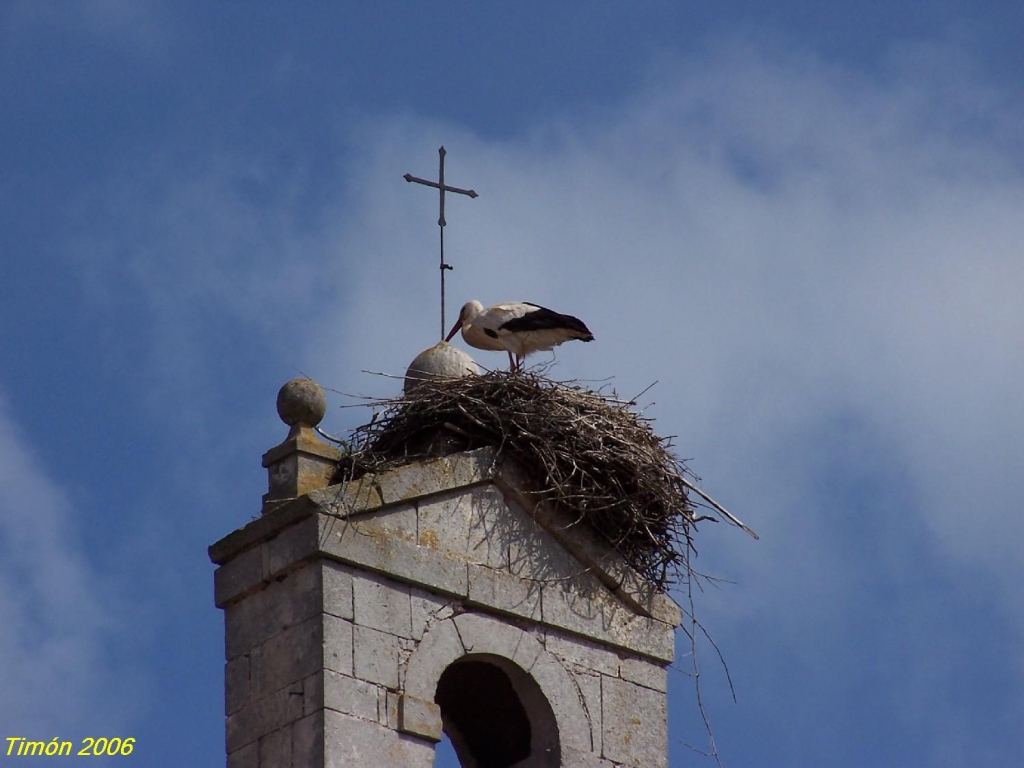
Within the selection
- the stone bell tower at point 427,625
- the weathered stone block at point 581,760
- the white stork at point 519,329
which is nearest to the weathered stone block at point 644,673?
the stone bell tower at point 427,625

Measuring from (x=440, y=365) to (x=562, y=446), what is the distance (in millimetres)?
1118

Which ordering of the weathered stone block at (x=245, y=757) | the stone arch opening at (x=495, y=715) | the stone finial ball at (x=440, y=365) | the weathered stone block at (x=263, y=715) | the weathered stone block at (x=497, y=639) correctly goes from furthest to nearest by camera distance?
the stone finial ball at (x=440, y=365)
the stone arch opening at (x=495, y=715)
the weathered stone block at (x=497, y=639)
the weathered stone block at (x=245, y=757)
the weathered stone block at (x=263, y=715)

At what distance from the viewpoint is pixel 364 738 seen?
36.0ft

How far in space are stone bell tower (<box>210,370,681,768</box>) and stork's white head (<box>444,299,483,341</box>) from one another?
268 centimetres

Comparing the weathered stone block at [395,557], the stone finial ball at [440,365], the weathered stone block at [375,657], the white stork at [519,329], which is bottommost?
the weathered stone block at [375,657]

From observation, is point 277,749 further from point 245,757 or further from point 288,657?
point 288,657

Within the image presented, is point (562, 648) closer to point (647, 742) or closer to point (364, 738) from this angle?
point (647, 742)

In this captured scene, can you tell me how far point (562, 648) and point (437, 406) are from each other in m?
1.37

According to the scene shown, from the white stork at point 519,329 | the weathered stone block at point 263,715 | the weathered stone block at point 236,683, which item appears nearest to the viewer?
the weathered stone block at point 263,715

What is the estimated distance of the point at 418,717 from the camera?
11.2 meters

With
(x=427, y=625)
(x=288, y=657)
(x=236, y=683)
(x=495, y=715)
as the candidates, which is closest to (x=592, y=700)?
(x=495, y=715)

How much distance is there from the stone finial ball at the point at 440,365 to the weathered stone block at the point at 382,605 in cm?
183

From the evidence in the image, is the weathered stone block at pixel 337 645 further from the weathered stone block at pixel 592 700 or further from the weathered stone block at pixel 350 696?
the weathered stone block at pixel 592 700

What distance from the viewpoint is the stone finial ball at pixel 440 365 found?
43.1 ft
